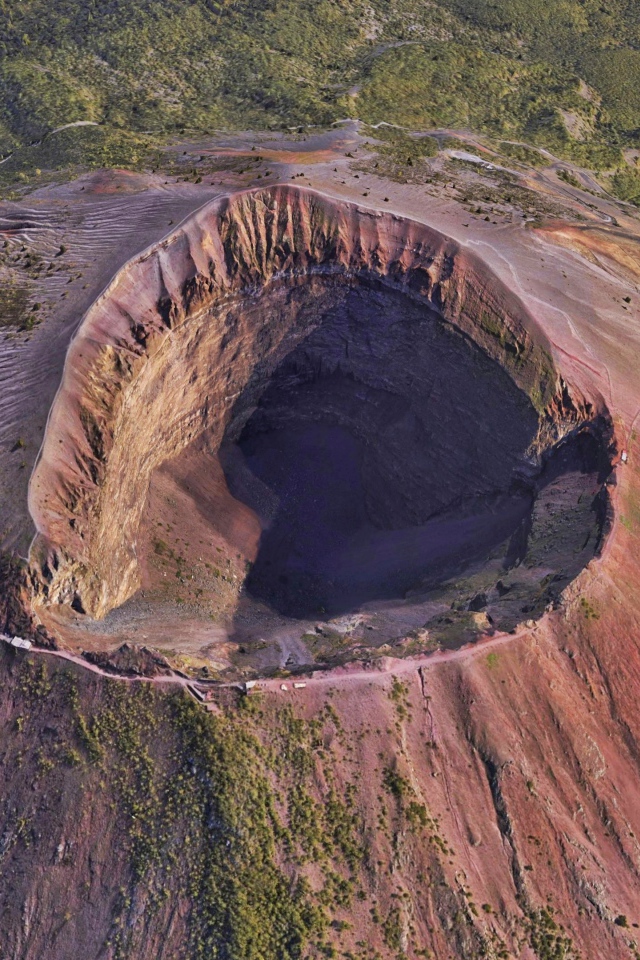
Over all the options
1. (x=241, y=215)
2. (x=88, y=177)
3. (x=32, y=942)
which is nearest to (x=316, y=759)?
(x=32, y=942)

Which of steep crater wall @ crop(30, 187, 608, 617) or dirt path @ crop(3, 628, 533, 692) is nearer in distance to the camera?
dirt path @ crop(3, 628, 533, 692)

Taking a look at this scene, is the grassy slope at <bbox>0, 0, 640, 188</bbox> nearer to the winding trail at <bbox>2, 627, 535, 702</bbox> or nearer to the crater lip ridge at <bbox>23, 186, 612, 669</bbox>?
the crater lip ridge at <bbox>23, 186, 612, 669</bbox>

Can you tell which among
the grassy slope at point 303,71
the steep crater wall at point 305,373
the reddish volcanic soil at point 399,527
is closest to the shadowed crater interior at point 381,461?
the steep crater wall at point 305,373

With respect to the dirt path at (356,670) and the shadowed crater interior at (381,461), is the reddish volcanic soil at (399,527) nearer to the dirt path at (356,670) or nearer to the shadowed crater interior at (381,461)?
the dirt path at (356,670)

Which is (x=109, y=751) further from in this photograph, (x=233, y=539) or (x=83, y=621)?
(x=233, y=539)

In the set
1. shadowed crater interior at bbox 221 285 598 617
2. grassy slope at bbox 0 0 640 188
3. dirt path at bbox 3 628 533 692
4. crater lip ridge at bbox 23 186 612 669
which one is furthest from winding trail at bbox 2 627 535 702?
grassy slope at bbox 0 0 640 188
